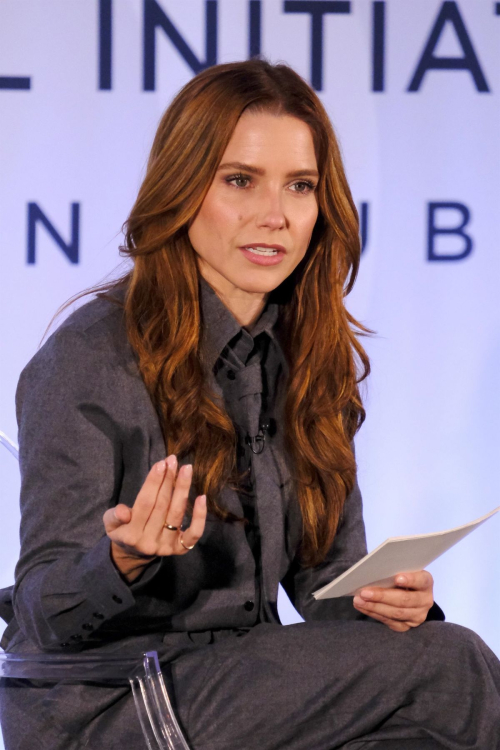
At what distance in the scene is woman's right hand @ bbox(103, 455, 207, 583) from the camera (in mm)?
1167

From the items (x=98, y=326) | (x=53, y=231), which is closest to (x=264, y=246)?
(x=98, y=326)

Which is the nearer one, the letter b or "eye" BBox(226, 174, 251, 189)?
"eye" BBox(226, 174, 251, 189)

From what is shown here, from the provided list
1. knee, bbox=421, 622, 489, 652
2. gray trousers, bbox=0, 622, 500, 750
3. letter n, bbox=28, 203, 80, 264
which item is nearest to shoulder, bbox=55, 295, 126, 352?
gray trousers, bbox=0, 622, 500, 750

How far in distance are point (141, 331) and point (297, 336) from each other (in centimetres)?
36

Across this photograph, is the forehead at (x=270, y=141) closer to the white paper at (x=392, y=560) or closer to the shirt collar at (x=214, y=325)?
the shirt collar at (x=214, y=325)

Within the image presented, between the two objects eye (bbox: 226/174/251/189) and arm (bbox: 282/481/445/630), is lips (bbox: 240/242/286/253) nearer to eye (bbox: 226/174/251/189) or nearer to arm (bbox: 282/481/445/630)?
eye (bbox: 226/174/251/189)

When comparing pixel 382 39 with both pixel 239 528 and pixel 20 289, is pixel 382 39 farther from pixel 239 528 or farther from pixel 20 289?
pixel 239 528

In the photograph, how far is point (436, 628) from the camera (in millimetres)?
1425

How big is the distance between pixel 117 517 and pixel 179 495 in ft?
Answer: 0.29

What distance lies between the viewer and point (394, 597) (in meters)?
1.47

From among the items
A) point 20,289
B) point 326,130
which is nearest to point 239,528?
point 326,130

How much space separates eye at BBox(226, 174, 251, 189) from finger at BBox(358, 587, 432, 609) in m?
0.68

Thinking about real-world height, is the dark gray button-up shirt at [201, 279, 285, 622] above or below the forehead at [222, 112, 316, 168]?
below

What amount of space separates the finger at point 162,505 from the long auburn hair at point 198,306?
372 mm
